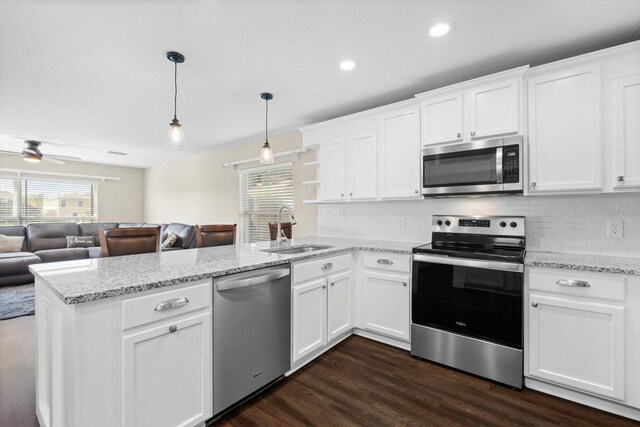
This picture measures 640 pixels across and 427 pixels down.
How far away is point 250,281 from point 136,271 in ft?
2.01

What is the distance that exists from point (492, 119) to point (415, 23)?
1.02m

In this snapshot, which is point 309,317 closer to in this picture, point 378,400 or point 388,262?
point 378,400

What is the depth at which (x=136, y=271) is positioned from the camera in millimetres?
1572

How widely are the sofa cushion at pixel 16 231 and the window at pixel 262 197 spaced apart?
4.33 meters

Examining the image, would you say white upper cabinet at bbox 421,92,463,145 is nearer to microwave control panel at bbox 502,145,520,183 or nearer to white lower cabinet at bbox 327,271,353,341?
microwave control panel at bbox 502,145,520,183

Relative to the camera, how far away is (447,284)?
7.54 ft

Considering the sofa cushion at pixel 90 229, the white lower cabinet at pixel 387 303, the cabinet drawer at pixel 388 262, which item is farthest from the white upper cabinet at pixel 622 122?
the sofa cushion at pixel 90 229

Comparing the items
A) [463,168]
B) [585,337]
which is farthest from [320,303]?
[585,337]

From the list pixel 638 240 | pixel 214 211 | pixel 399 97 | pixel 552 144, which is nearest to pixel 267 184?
pixel 214 211

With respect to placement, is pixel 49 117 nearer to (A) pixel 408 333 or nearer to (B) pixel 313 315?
(B) pixel 313 315

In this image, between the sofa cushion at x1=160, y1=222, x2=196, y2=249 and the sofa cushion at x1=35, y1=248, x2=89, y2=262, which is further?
the sofa cushion at x1=35, y1=248, x2=89, y2=262

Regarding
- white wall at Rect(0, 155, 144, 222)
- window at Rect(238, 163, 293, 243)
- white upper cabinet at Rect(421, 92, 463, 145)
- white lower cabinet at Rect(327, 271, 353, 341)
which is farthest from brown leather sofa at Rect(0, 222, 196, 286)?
white upper cabinet at Rect(421, 92, 463, 145)

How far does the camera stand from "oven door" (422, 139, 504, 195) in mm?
2318

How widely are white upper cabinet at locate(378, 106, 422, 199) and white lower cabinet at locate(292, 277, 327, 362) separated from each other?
1192 millimetres
